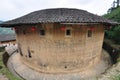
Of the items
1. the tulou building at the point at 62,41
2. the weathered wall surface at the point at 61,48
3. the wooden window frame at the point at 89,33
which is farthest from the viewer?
the wooden window frame at the point at 89,33

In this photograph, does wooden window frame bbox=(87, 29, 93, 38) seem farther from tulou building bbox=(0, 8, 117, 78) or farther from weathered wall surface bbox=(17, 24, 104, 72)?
weathered wall surface bbox=(17, 24, 104, 72)

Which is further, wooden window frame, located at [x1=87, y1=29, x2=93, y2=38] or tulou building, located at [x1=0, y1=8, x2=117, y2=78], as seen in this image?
wooden window frame, located at [x1=87, y1=29, x2=93, y2=38]

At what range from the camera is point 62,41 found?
33.9 feet

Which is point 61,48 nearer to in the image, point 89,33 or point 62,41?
point 62,41

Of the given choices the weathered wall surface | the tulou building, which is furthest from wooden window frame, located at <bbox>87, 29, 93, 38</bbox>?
the weathered wall surface

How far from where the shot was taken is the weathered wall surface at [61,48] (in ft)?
33.8

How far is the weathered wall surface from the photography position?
10.3 metres

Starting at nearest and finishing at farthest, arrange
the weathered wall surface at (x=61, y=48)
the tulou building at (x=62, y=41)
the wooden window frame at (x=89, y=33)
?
the tulou building at (x=62, y=41)
the weathered wall surface at (x=61, y=48)
the wooden window frame at (x=89, y=33)

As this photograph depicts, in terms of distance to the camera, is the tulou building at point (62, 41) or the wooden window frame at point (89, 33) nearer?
the tulou building at point (62, 41)

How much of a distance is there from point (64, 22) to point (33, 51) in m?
4.53

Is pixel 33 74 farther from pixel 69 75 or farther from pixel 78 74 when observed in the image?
pixel 78 74

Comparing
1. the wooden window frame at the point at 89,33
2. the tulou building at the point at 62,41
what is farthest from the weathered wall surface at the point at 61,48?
the wooden window frame at the point at 89,33

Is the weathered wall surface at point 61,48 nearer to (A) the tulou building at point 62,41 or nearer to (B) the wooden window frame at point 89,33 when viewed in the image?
(A) the tulou building at point 62,41

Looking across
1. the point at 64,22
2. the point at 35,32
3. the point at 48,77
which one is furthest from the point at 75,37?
the point at 48,77
